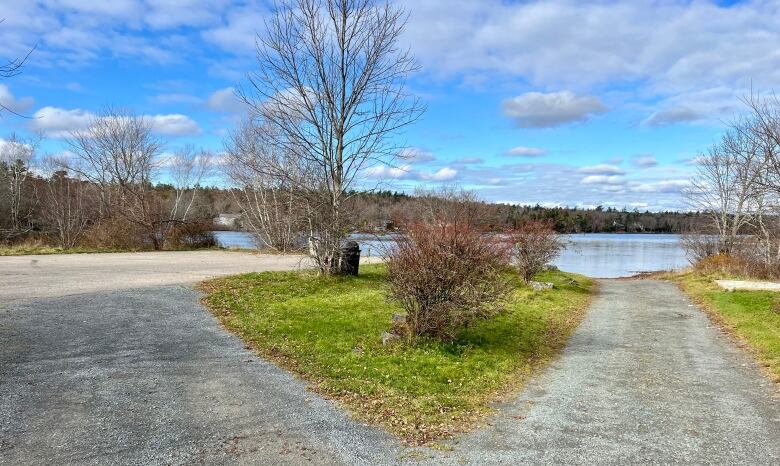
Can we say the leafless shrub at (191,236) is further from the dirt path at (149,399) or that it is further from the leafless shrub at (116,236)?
the dirt path at (149,399)

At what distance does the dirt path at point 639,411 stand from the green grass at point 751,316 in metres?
0.33

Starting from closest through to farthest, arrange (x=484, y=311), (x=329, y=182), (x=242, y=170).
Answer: (x=484, y=311)
(x=329, y=182)
(x=242, y=170)

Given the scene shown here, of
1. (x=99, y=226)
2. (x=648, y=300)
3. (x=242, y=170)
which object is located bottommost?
(x=648, y=300)

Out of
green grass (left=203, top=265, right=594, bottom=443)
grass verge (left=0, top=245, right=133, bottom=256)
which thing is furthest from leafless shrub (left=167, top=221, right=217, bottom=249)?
green grass (left=203, top=265, right=594, bottom=443)

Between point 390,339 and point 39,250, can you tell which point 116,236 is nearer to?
point 39,250

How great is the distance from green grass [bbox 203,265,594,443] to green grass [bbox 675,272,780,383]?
293cm

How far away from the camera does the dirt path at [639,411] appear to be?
172 inches

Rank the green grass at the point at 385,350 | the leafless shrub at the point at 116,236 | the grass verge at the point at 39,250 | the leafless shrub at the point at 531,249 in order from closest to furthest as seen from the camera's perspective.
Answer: the green grass at the point at 385,350 → the leafless shrub at the point at 531,249 → the grass verge at the point at 39,250 → the leafless shrub at the point at 116,236

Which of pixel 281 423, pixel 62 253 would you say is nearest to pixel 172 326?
pixel 281 423

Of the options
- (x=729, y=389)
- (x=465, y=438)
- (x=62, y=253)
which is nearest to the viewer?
(x=465, y=438)

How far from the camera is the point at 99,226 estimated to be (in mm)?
26688

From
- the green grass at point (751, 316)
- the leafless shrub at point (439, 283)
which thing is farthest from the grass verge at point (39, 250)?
the green grass at point (751, 316)

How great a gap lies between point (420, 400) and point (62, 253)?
73.8 feet

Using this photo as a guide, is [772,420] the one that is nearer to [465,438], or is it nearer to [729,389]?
[729,389]
